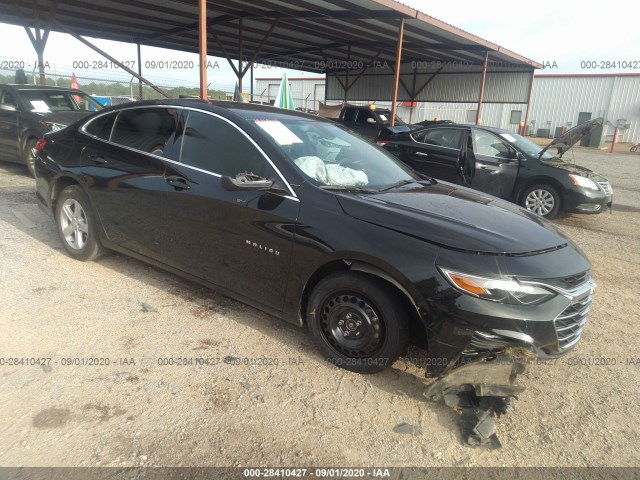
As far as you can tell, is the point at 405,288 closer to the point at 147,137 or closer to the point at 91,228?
the point at 147,137

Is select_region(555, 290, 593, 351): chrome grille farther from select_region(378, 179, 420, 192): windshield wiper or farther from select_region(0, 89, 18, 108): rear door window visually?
select_region(0, 89, 18, 108): rear door window

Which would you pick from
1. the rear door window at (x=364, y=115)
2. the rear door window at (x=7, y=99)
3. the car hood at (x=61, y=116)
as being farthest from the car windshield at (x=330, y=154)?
the rear door window at (x=364, y=115)

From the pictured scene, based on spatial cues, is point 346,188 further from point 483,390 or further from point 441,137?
point 441,137

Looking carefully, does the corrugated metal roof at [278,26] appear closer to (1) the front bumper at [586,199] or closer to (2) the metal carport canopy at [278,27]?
(2) the metal carport canopy at [278,27]

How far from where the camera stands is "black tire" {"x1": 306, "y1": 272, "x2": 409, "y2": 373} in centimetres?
260

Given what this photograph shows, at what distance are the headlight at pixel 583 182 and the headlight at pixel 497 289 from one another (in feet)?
19.0

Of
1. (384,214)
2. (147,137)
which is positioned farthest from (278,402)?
(147,137)

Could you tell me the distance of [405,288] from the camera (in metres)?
2.51

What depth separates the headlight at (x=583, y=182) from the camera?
7207 mm

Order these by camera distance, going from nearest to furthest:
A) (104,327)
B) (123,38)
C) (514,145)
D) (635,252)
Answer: (104,327) < (635,252) < (514,145) < (123,38)

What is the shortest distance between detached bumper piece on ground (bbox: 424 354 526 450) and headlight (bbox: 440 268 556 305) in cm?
31

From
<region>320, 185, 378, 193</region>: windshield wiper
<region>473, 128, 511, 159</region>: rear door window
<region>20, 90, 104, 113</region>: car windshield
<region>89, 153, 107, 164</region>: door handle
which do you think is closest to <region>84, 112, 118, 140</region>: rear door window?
A: <region>89, 153, 107, 164</region>: door handle

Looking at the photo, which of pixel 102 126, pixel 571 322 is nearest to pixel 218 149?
pixel 102 126

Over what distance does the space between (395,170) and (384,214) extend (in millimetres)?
1224
